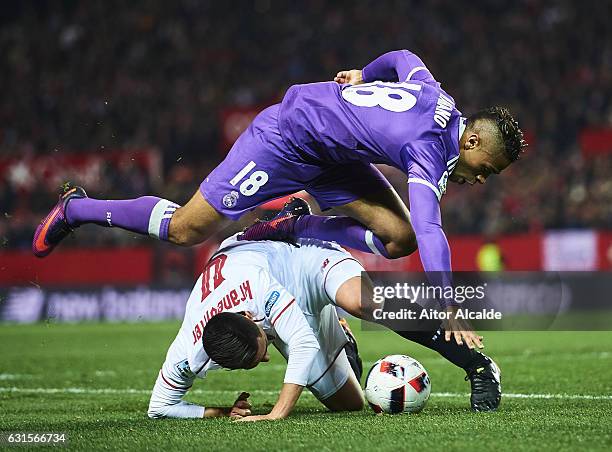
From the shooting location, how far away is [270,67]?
2220 cm

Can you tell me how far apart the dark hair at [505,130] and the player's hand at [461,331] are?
122cm

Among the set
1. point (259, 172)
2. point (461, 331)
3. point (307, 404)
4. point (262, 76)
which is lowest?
point (262, 76)

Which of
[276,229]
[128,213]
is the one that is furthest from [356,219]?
[128,213]

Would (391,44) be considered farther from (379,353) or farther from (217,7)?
(379,353)

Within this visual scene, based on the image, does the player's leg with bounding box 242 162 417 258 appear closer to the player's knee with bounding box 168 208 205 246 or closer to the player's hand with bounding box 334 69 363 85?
the player's knee with bounding box 168 208 205 246

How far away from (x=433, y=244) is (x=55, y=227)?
280cm

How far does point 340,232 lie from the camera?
648cm

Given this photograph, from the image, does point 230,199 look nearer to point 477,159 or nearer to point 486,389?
point 477,159

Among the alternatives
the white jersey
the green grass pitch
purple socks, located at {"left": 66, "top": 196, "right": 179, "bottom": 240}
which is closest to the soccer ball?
the green grass pitch

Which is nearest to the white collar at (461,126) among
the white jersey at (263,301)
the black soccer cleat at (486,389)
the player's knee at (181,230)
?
the white jersey at (263,301)

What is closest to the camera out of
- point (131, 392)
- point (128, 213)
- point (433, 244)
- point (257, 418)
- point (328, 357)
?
point (433, 244)

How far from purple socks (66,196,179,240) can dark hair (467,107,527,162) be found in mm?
1967

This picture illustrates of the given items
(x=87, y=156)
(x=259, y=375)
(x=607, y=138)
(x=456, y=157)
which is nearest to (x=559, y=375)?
(x=259, y=375)

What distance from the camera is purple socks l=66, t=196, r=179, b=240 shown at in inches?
247
